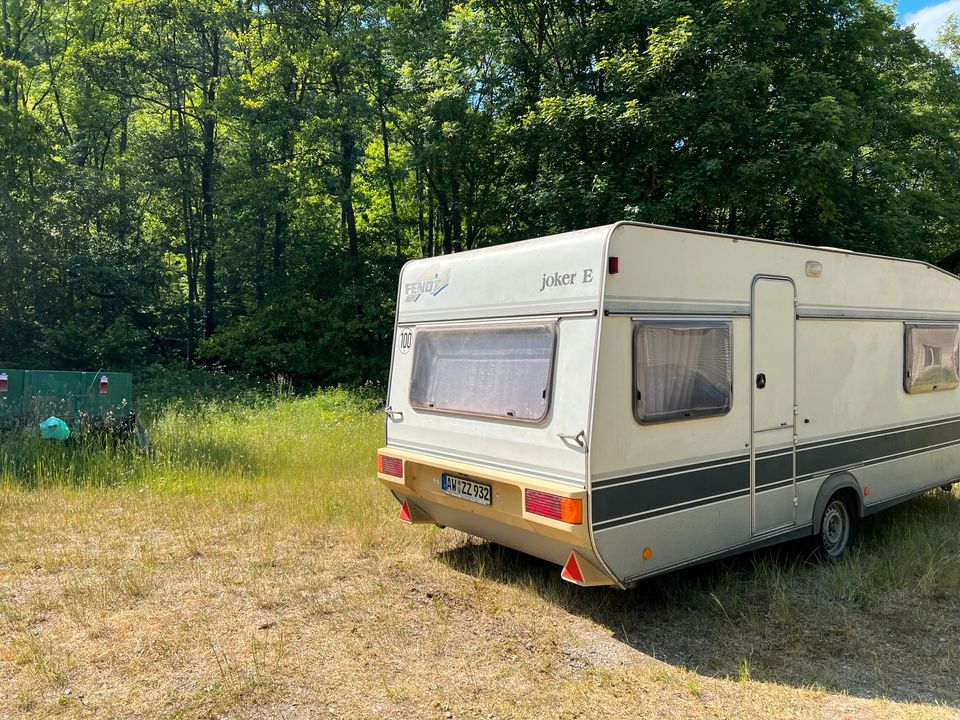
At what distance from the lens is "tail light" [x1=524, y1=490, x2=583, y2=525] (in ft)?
13.2

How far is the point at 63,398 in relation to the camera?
9156mm

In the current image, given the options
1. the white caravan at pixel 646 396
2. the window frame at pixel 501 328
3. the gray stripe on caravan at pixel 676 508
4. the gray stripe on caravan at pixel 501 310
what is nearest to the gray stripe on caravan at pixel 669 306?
the white caravan at pixel 646 396

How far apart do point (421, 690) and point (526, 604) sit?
134cm

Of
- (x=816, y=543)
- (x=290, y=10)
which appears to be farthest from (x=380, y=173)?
(x=816, y=543)

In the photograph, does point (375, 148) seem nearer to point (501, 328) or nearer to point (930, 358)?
point (930, 358)

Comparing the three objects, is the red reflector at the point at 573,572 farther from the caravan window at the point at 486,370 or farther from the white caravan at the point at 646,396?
the caravan window at the point at 486,370

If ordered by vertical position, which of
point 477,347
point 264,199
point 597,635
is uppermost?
point 264,199

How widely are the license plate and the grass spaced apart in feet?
2.44

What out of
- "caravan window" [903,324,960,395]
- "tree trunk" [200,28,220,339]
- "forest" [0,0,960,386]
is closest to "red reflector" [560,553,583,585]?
"caravan window" [903,324,960,395]

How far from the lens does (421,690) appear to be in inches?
146


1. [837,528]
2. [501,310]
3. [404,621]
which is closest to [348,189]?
[501,310]

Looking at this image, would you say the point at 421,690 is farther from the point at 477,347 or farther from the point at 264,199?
the point at 264,199

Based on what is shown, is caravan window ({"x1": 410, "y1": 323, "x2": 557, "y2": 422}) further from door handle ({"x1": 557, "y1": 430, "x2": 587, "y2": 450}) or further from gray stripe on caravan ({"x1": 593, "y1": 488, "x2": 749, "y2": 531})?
gray stripe on caravan ({"x1": 593, "y1": 488, "x2": 749, "y2": 531})

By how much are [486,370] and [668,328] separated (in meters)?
1.30
